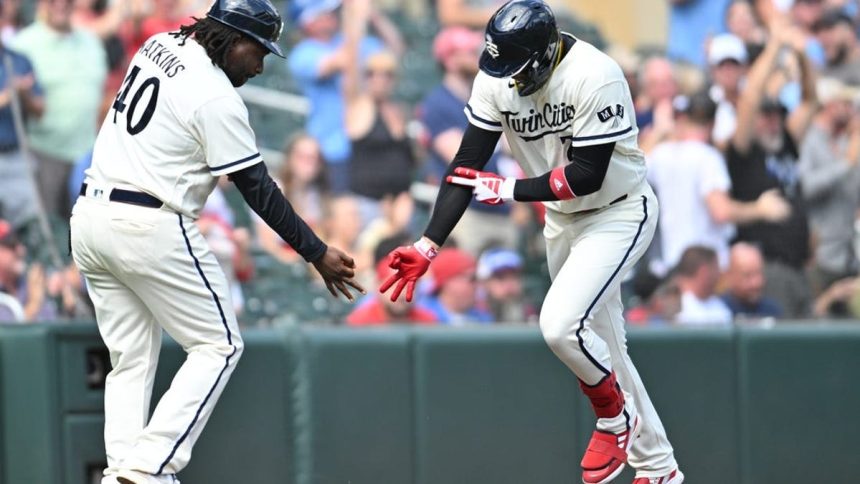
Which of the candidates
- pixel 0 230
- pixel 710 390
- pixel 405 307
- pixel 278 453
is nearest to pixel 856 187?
pixel 710 390

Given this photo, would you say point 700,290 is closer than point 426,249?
No

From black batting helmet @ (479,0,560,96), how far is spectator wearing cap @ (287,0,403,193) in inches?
117

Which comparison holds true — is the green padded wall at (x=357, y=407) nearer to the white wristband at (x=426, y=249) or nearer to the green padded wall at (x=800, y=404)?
the white wristband at (x=426, y=249)

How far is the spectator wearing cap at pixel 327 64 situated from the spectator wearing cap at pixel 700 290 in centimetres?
210

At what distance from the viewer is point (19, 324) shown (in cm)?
578

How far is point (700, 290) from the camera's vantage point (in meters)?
7.23

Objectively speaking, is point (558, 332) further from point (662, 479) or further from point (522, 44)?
point (522, 44)

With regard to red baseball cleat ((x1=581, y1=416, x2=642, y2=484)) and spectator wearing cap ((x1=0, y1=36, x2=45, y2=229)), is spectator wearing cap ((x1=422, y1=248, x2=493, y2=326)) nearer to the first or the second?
red baseball cleat ((x1=581, y1=416, x2=642, y2=484))

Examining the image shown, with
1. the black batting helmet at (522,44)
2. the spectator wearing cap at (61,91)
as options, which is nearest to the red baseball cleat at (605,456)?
the black batting helmet at (522,44)

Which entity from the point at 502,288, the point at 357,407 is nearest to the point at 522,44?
the point at 357,407

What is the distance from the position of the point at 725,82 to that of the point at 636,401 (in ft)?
10.1

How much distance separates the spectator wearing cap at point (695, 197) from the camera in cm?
737

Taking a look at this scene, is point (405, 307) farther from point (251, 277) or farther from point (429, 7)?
point (429, 7)

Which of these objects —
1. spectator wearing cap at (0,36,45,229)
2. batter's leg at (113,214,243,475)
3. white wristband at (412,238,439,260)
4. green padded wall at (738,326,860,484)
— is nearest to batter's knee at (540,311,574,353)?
white wristband at (412,238,439,260)
